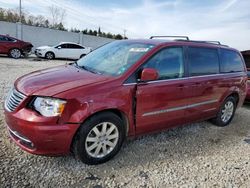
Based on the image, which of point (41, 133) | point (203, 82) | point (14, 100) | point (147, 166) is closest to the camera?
point (41, 133)

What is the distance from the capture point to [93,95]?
301 cm

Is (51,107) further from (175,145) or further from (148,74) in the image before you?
(175,145)

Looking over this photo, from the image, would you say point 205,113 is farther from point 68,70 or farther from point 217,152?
point 68,70

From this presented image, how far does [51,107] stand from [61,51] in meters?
16.4

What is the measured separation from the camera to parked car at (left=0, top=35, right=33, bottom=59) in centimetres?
1556

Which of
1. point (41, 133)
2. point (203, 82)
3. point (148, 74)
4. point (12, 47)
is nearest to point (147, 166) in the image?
point (148, 74)

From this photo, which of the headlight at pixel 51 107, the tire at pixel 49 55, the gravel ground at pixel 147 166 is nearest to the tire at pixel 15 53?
the tire at pixel 49 55

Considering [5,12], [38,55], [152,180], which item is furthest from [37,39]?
[152,180]

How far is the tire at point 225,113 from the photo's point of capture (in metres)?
5.13

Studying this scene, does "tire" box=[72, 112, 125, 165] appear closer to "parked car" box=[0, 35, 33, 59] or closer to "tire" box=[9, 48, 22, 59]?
"parked car" box=[0, 35, 33, 59]

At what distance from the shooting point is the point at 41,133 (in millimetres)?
2803

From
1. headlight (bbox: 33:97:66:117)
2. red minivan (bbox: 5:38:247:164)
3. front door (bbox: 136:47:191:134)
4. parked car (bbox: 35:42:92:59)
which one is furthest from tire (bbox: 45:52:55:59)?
headlight (bbox: 33:97:66:117)

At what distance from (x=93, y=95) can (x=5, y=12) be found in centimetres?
4375

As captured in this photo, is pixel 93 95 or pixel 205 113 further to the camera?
pixel 205 113
